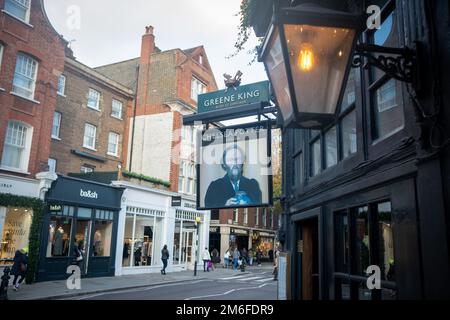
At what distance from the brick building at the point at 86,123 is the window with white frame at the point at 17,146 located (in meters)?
5.86

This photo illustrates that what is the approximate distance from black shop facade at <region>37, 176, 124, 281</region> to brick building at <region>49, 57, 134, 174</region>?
4831 mm

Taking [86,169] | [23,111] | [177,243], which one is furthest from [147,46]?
[23,111]

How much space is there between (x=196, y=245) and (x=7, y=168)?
57.9 ft

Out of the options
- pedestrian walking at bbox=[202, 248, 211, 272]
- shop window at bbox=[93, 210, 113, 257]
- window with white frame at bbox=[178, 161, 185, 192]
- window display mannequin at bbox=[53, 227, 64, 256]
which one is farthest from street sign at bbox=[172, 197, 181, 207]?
window display mannequin at bbox=[53, 227, 64, 256]

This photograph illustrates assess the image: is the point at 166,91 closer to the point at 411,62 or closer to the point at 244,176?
the point at 244,176

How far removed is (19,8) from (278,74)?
20790 mm

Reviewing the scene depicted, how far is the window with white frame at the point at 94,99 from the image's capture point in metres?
28.3

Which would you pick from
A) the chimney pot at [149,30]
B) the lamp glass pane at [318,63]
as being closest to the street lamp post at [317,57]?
the lamp glass pane at [318,63]

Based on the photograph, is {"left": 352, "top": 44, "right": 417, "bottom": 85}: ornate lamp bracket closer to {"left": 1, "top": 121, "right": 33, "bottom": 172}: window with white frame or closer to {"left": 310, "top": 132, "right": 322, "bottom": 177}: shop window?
{"left": 310, "top": 132, "right": 322, "bottom": 177}: shop window

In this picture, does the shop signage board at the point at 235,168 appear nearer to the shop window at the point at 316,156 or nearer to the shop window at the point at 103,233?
the shop window at the point at 316,156

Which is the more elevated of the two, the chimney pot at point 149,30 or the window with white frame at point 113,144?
the chimney pot at point 149,30

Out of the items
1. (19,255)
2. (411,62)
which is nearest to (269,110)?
(411,62)

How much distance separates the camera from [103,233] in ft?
76.8

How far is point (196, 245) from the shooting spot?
32.4 metres
